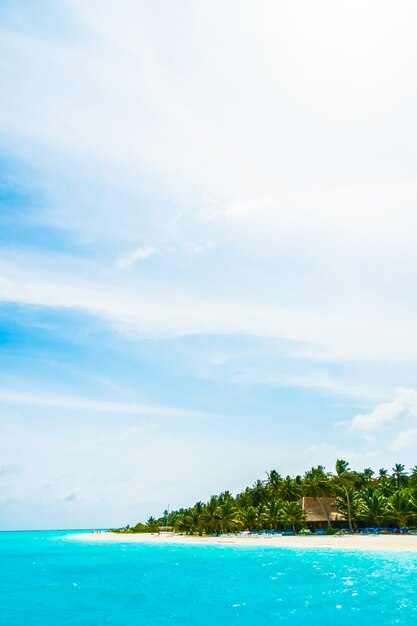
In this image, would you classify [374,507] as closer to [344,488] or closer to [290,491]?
[344,488]

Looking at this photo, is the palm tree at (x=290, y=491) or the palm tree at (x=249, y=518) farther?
the palm tree at (x=290, y=491)

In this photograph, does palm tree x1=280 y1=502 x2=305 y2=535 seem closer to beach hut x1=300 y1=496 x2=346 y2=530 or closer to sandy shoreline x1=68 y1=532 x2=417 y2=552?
beach hut x1=300 y1=496 x2=346 y2=530

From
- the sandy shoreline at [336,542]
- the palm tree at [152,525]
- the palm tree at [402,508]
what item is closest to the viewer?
the sandy shoreline at [336,542]

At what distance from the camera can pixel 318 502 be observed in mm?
93875

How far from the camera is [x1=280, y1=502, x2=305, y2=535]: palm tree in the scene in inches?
3469

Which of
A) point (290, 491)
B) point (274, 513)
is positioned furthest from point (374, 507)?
point (290, 491)

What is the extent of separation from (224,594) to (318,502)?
2516 inches

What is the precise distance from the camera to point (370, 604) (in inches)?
1166

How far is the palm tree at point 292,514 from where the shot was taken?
8812cm

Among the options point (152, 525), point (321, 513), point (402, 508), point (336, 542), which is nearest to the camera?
point (336, 542)

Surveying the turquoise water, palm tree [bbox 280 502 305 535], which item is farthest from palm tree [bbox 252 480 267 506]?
the turquoise water

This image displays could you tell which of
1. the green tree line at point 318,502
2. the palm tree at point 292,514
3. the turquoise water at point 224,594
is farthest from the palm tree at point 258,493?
the turquoise water at point 224,594

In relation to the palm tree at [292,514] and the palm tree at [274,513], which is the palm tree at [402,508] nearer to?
the palm tree at [292,514]

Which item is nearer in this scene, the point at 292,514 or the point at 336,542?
the point at 336,542
